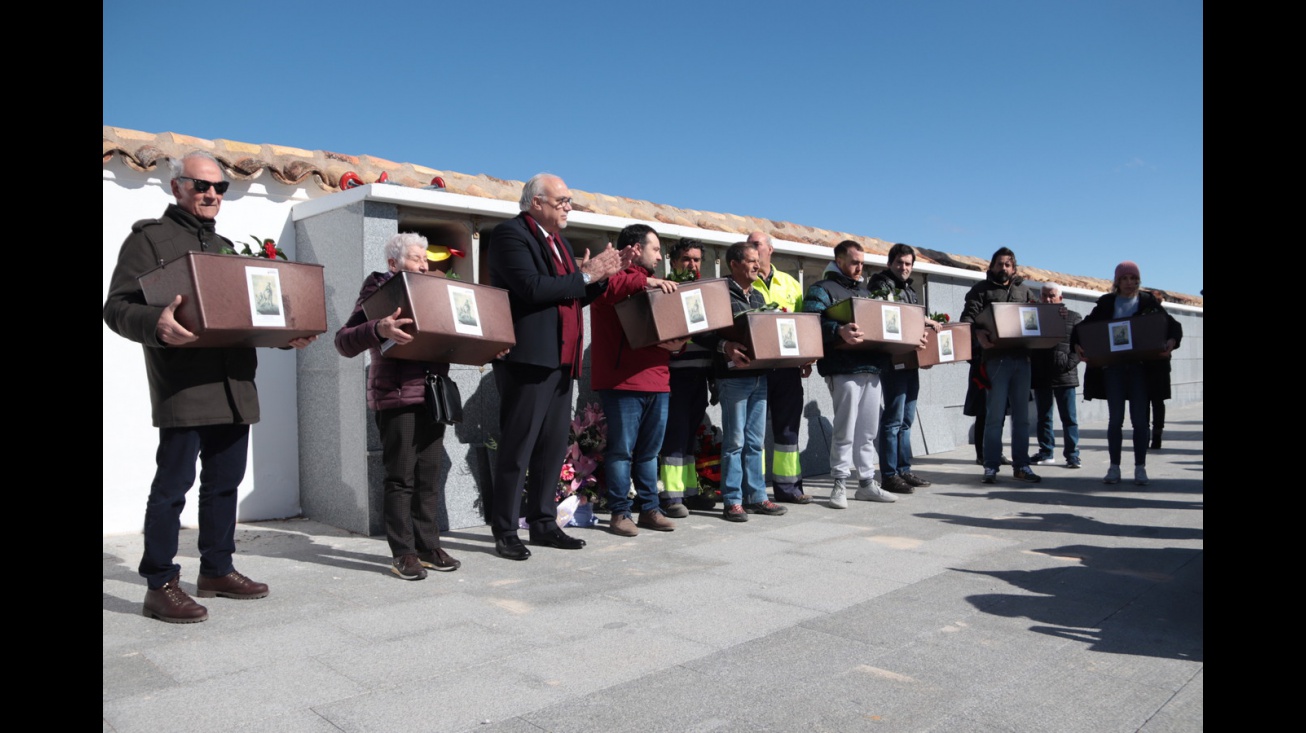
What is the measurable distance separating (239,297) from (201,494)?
3.31ft

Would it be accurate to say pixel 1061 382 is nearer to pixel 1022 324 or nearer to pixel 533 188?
pixel 1022 324

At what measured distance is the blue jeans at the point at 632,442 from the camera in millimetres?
5895

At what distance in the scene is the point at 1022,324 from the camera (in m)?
7.84

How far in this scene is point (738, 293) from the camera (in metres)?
6.54

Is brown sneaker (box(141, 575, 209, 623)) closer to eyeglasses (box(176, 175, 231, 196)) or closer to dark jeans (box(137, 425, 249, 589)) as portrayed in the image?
dark jeans (box(137, 425, 249, 589))

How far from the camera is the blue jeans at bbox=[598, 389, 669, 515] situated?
5895 millimetres

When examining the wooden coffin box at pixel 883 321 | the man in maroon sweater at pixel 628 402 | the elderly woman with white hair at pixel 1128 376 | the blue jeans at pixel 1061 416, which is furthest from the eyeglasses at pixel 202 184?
the blue jeans at pixel 1061 416

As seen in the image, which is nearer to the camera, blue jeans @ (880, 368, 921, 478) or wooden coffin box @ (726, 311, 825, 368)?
wooden coffin box @ (726, 311, 825, 368)

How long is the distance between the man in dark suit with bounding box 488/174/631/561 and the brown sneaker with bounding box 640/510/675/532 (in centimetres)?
64

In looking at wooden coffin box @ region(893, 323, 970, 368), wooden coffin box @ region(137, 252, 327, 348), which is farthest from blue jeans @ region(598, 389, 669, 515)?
wooden coffin box @ region(893, 323, 970, 368)

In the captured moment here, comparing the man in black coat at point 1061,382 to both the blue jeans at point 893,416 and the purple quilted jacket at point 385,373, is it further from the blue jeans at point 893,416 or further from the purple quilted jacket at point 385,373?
the purple quilted jacket at point 385,373

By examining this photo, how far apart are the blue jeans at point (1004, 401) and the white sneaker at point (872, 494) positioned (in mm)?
1346

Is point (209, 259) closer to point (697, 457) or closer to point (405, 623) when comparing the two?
point (405, 623)

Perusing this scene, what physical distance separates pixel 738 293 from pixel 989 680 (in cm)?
382
